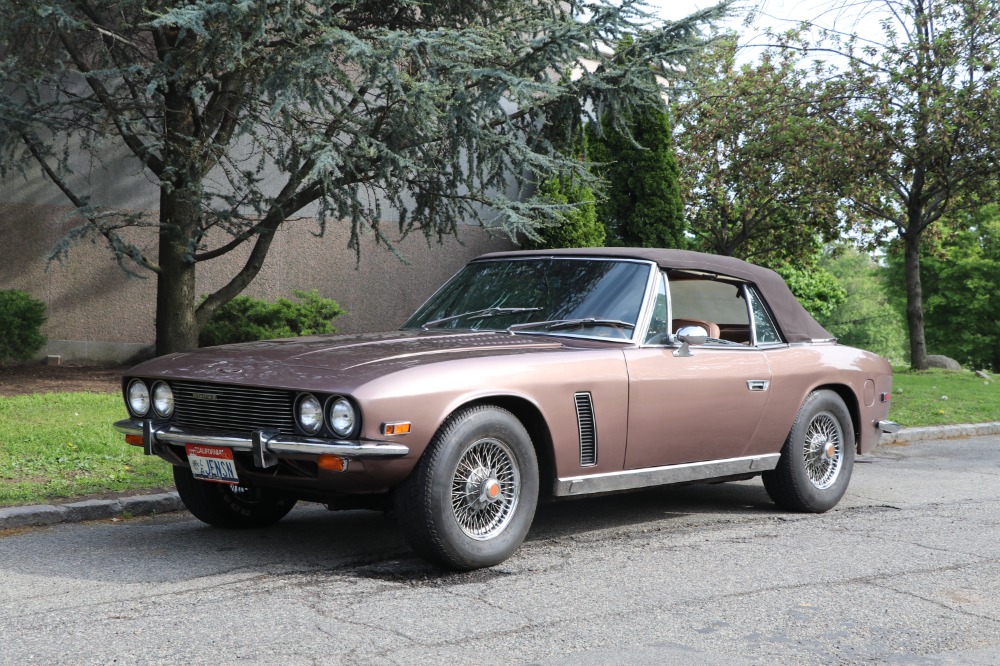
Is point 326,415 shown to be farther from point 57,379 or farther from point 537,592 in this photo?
point 57,379

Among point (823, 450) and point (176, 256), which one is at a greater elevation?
point (176, 256)

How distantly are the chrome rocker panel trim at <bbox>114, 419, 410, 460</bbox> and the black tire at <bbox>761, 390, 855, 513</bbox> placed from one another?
3144 millimetres

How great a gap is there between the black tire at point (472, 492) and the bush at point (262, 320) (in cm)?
948

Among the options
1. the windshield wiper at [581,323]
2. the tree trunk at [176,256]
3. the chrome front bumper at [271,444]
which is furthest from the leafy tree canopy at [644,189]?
the chrome front bumper at [271,444]

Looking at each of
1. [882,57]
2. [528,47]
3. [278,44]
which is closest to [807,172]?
[882,57]

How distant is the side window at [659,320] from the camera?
6180 millimetres

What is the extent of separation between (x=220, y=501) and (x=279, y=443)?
1.38m

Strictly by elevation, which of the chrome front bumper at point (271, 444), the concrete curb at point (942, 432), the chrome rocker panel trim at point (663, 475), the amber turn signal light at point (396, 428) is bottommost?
the concrete curb at point (942, 432)

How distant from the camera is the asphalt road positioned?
4027 mm

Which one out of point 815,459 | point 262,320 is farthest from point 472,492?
point 262,320

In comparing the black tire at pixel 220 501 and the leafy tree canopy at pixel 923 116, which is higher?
the leafy tree canopy at pixel 923 116

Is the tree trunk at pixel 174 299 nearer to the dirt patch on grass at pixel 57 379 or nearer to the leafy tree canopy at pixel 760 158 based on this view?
the dirt patch on grass at pixel 57 379

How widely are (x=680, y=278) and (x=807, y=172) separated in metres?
15.2

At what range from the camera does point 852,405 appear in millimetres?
7531
